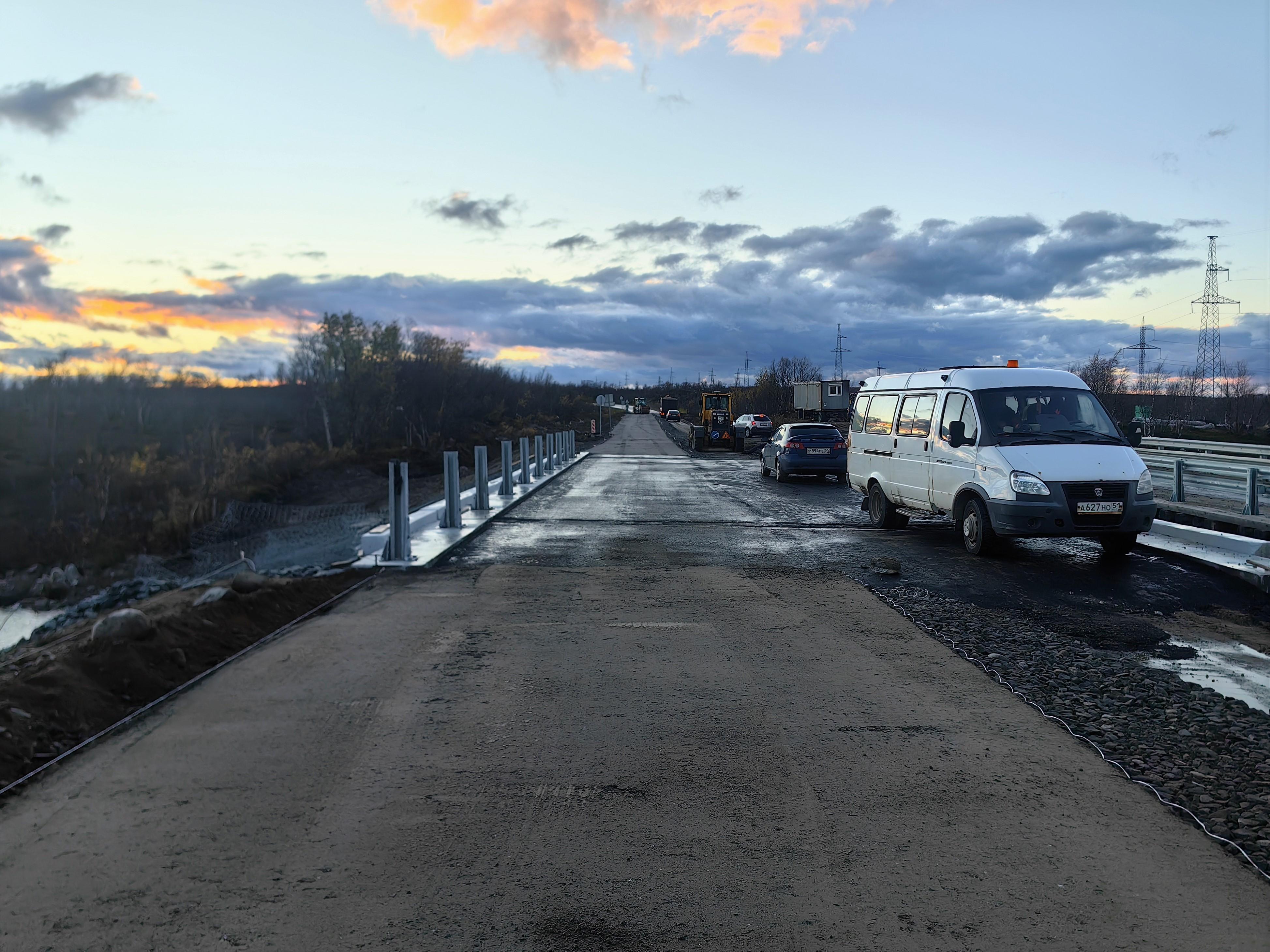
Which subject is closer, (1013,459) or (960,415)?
(1013,459)

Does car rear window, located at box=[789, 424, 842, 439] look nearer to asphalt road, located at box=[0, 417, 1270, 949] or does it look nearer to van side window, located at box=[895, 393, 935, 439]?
→ van side window, located at box=[895, 393, 935, 439]

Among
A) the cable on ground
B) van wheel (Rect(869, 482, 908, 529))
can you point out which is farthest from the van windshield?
the cable on ground

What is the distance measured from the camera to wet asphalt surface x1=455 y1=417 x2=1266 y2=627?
892 centimetres

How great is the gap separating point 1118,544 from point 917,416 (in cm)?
315

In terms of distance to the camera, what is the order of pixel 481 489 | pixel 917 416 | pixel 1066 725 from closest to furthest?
pixel 1066 725, pixel 917 416, pixel 481 489

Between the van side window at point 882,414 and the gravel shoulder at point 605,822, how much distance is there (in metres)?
7.86

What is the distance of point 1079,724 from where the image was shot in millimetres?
4992

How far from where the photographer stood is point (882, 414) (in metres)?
14.0

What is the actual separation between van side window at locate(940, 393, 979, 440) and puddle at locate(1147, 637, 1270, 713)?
440 cm

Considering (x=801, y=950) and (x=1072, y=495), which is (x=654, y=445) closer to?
(x=1072, y=495)

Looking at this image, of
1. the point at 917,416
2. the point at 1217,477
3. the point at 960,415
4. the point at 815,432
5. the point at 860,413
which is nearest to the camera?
the point at 960,415

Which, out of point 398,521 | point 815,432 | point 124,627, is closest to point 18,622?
point 398,521

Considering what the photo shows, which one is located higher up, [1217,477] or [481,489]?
[1217,477]

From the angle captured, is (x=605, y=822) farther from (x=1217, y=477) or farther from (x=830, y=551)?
(x=1217, y=477)
